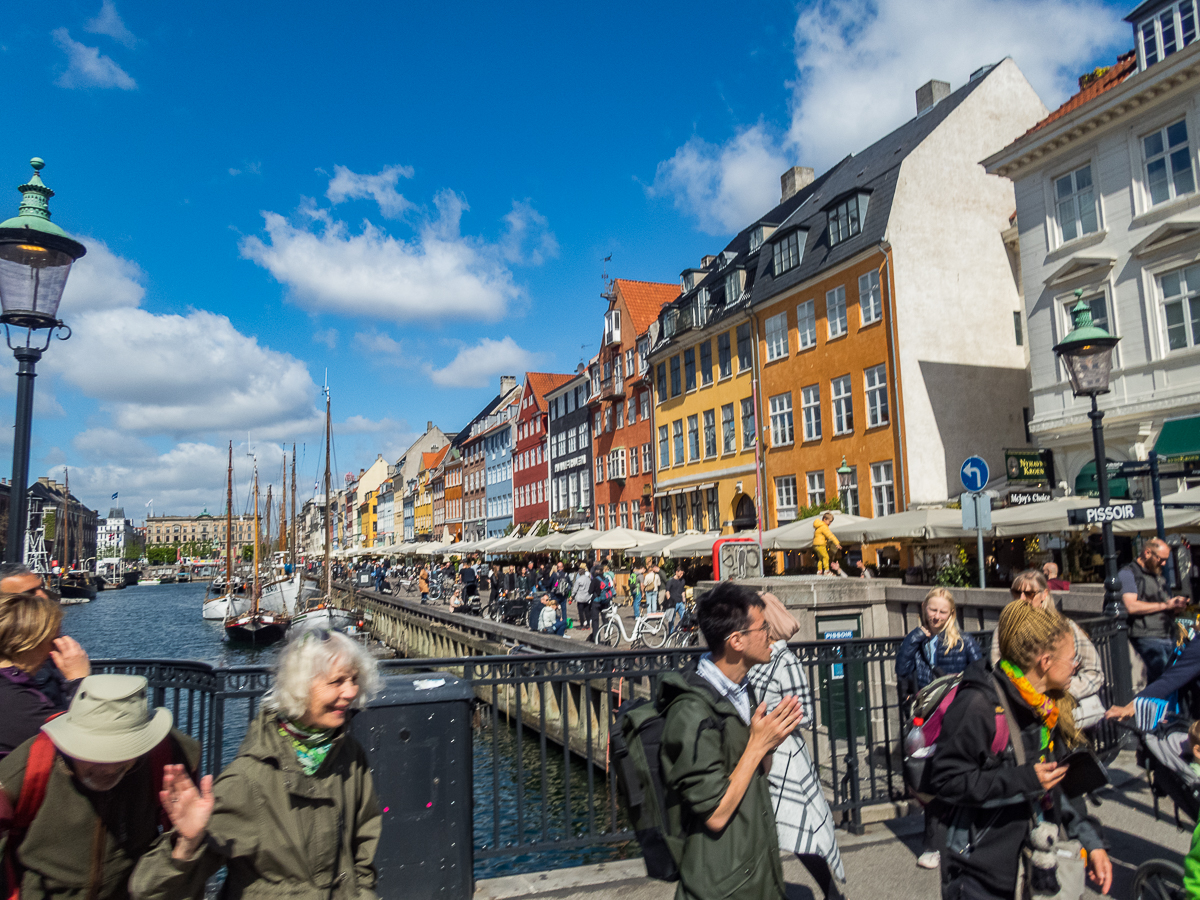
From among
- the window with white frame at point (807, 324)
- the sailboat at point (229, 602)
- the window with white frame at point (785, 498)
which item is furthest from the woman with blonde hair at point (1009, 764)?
the sailboat at point (229, 602)

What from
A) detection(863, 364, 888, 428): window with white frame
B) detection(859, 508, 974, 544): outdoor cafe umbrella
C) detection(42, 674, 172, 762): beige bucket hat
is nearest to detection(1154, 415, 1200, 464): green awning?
detection(859, 508, 974, 544): outdoor cafe umbrella

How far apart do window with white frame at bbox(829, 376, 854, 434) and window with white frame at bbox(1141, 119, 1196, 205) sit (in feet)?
34.5

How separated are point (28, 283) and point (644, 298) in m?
41.2

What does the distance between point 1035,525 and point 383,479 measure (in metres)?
123

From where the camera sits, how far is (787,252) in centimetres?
3150

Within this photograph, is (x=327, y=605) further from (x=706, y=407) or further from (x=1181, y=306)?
(x=1181, y=306)

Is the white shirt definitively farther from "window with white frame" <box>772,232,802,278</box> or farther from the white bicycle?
Answer: "window with white frame" <box>772,232,802,278</box>

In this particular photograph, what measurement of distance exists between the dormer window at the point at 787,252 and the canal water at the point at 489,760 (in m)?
18.6

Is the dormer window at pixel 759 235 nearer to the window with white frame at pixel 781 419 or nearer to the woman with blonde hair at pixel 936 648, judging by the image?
the window with white frame at pixel 781 419

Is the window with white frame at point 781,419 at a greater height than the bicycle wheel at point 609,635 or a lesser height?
greater

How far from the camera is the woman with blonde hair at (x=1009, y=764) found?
2.89 m

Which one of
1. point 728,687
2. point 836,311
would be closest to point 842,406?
point 836,311

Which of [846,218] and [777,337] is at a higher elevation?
[846,218]

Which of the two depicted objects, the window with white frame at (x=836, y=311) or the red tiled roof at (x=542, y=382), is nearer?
the window with white frame at (x=836, y=311)
